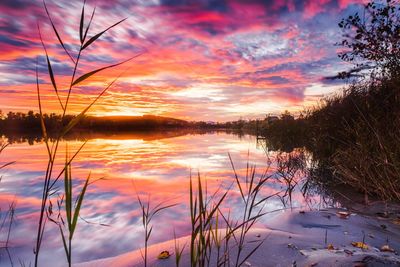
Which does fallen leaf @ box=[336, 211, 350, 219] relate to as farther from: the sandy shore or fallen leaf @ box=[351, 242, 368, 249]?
fallen leaf @ box=[351, 242, 368, 249]

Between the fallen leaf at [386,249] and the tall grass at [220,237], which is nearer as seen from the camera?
the tall grass at [220,237]

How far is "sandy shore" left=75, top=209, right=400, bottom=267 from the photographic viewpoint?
3424 millimetres

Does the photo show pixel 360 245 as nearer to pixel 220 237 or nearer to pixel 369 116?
pixel 220 237

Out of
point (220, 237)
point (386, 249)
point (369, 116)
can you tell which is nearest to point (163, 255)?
point (220, 237)

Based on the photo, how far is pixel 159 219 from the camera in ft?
20.4

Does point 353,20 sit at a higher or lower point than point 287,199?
higher

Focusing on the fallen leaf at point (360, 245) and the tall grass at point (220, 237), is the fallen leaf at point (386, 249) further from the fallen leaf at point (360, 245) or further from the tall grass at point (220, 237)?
the tall grass at point (220, 237)

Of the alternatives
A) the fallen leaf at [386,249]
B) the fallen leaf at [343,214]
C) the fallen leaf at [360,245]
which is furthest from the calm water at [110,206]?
the fallen leaf at [386,249]

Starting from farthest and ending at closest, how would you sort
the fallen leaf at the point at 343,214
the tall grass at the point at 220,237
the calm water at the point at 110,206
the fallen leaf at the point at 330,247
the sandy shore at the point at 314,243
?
the fallen leaf at the point at 343,214
the calm water at the point at 110,206
the fallen leaf at the point at 330,247
the sandy shore at the point at 314,243
the tall grass at the point at 220,237

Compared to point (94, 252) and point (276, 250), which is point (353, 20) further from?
point (94, 252)

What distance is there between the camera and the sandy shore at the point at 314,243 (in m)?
3.42

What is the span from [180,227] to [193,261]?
3327 millimetres

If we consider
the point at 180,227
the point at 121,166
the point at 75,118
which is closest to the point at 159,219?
the point at 180,227

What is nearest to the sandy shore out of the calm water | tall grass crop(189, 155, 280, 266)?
tall grass crop(189, 155, 280, 266)
